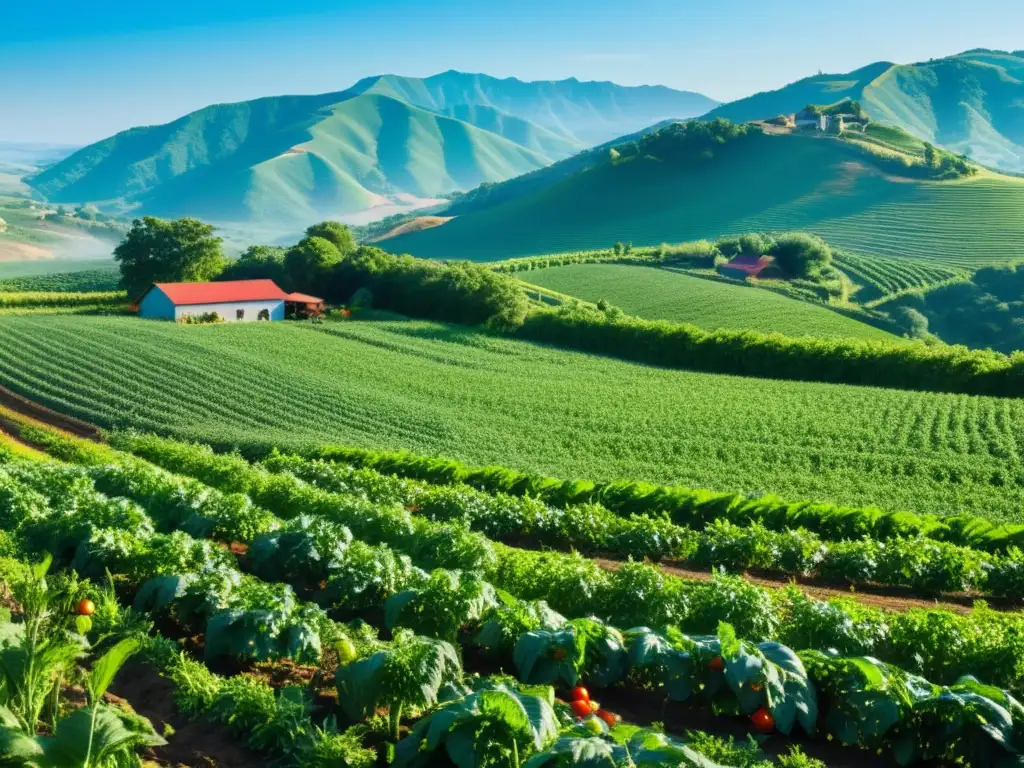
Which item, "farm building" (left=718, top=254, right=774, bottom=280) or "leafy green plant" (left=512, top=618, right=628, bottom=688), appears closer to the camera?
"leafy green plant" (left=512, top=618, right=628, bottom=688)

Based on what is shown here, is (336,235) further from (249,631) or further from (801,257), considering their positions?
(249,631)

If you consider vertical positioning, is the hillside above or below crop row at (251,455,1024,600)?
above

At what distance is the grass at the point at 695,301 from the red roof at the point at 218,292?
2315 centimetres

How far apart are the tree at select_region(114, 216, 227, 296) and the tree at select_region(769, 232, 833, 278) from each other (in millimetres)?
44974

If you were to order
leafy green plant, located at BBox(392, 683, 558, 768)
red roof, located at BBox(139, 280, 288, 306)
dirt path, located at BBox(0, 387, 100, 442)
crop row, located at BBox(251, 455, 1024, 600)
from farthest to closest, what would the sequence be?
red roof, located at BBox(139, 280, 288, 306)
dirt path, located at BBox(0, 387, 100, 442)
crop row, located at BBox(251, 455, 1024, 600)
leafy green plant, located at BBox(392, 683, 558, 768)

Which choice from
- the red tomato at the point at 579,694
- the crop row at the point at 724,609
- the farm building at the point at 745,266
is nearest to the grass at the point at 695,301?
the farm building at the point at 745,266

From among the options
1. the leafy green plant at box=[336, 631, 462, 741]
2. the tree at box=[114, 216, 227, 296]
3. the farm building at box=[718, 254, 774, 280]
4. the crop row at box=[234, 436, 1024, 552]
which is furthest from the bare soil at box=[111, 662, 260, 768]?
the farm building at box=[718, 254, 774, 280]

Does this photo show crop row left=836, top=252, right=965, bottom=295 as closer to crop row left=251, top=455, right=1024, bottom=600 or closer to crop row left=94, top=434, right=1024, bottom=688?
crop row left=251, top=455, right=1024, bottom=600

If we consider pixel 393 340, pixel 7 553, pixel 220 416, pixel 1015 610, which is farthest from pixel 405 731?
pixel 393 340

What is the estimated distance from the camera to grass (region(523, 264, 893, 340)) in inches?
2281

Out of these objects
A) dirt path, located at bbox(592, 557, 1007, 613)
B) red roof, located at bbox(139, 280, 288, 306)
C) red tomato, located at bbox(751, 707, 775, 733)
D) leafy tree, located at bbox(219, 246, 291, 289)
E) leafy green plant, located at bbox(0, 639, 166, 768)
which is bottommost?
dirt path, located at bbox(592, 557, 1007, 613)

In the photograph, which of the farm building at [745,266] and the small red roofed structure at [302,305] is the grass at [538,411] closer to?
the small red roofed structure at [302,305]

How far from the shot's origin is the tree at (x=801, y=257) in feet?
245

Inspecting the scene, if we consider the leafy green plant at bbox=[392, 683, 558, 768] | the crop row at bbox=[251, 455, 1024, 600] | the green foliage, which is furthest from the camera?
the green foliage
